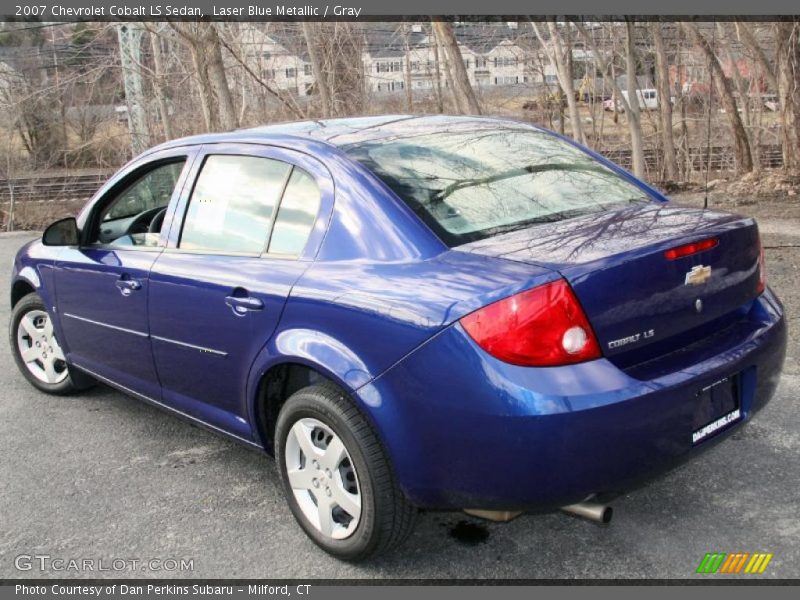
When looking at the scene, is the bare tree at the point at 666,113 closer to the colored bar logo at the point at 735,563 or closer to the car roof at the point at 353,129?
the car roof at the point at 353,129

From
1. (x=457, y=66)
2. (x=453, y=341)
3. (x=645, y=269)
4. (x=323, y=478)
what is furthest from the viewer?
(x=457, y=66)

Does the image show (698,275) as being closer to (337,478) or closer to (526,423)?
(526,423)

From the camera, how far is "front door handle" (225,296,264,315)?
3285 millimetres

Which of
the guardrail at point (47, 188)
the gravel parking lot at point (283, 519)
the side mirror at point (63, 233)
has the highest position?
the side mirror at point (63, 233)

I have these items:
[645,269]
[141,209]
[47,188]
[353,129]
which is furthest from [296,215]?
[47,188]

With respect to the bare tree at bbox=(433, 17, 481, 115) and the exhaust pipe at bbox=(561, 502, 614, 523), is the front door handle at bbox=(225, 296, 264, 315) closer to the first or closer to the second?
the exhaust pipe at bbox=(561, 502, 614, 523)

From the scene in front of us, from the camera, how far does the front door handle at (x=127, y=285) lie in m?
4.00

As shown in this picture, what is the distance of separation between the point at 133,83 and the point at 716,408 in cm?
1993

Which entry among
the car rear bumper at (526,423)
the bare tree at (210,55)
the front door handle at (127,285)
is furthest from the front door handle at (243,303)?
the bare tree at (210,55)

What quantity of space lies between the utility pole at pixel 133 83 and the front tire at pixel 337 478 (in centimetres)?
1760

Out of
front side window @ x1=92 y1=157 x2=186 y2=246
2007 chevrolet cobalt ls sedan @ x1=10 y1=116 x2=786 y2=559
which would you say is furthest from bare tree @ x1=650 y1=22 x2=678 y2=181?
2007 chevrolet cobalt ls sedan @ x1=10 y1=116 x2=786 y2=559

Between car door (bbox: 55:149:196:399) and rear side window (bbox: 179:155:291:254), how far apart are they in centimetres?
20

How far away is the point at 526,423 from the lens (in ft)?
8.25

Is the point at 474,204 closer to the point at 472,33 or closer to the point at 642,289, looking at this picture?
the point at 642,289
